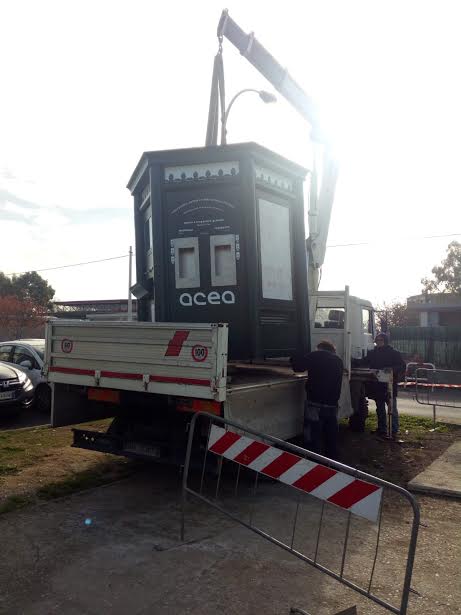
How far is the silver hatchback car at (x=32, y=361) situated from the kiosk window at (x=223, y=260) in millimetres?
6072

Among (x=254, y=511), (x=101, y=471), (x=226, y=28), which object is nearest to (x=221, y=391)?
(x=254, y=511)

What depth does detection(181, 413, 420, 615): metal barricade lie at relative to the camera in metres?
3.79

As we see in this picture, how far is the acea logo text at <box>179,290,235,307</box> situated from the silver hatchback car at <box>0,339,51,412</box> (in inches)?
221

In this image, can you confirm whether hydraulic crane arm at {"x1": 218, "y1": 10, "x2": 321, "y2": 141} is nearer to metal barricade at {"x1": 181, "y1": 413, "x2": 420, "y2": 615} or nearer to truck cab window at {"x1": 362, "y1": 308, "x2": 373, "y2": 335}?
truck cab window at {"x1": 362, "y1": 308, "x2": 373, "y2": 335}

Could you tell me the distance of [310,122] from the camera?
1071 centimetres

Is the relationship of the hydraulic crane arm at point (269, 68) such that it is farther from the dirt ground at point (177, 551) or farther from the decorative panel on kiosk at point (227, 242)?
the dirt ground at point (177, 551)

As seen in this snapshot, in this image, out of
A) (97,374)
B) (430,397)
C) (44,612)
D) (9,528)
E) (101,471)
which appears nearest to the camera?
(44,612)

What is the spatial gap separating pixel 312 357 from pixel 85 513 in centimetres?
333

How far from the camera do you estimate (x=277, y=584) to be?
157 inches

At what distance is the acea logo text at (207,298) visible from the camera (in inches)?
280

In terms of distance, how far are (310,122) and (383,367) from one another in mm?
4925

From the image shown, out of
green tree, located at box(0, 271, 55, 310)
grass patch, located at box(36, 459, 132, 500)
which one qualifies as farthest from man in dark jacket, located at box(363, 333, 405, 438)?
green tree, located at box(0, 271, 55, 310)

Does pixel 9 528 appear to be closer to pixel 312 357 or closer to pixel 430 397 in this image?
pixel 312 357

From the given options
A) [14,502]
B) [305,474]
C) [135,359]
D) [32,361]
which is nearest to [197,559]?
[305,474]
